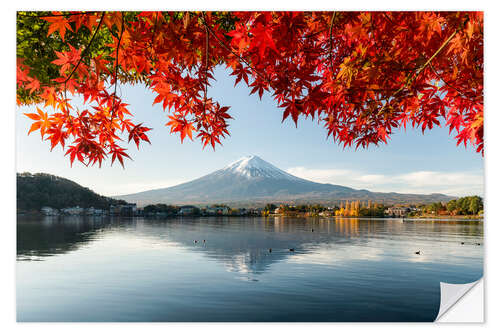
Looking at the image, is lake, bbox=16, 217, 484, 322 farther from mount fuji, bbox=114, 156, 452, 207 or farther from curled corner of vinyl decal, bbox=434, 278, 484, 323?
mount fuji, bbox=114, 156, 452, 207

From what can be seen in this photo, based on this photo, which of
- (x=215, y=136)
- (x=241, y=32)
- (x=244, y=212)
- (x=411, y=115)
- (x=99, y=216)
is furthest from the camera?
(x=244, y=212)

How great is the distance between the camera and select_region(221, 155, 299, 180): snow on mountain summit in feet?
11.9

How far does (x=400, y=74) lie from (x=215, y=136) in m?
1.60

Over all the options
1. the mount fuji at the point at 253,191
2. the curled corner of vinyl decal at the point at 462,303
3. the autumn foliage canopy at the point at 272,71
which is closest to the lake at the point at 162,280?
the curled corner of vinyl decal at the point at 462,303

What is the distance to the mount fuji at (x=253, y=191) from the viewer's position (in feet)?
11.8

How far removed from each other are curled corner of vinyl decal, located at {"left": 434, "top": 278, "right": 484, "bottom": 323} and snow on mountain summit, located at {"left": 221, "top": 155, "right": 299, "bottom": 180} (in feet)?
6.77

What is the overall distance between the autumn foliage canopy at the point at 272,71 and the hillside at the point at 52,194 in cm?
81

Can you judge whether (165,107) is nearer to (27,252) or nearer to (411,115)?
(27,252)

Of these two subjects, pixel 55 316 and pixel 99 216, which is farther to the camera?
pixel 99 216

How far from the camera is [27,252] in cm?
265

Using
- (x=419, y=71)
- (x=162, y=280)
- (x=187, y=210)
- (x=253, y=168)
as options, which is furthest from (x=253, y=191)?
(x=419, y=71)

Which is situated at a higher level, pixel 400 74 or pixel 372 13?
pixel 372 13

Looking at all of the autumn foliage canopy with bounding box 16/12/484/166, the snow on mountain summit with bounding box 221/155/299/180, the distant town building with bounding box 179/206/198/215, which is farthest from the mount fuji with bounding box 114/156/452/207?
the autumn foliage canopy with bounding box 16/12/484/166
